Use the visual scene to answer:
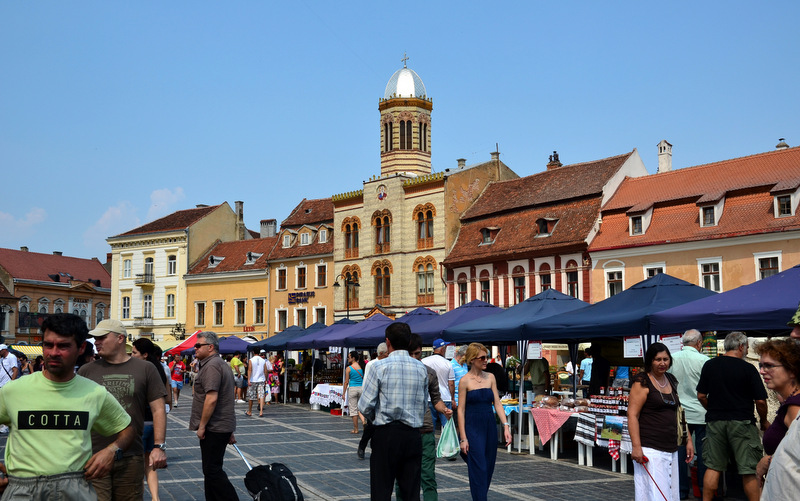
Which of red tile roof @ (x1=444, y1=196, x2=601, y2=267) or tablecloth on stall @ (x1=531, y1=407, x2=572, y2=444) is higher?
red tile roof @ (x1=444, y1=196, x2=601, y2=267)

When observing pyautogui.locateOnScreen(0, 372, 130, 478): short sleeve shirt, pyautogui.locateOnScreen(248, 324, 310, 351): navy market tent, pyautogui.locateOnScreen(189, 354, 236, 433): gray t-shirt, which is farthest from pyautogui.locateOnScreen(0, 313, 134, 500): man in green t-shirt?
pyautogui.locateOnScreen(248, 324, 310, 351): navy market tent

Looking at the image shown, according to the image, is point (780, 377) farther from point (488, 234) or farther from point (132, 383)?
point (488, 234)

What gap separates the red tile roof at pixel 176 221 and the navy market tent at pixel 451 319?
148 ft

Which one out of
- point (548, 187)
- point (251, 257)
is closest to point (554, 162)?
point (548, 187)

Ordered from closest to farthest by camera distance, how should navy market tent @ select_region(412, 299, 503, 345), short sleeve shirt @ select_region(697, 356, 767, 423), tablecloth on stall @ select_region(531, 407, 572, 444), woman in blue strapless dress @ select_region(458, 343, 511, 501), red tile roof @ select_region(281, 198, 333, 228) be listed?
woman in blue strapless dress @ select_region(458, 343, 511, 501) → short sleeve shirt @ select_region(697, 356, 767, 423) → tablecloth on stall @ select_region(531, 407, 572, 444) → navy market tent @ select_region(412, 299, 503, 345) → red tile roof @ select_region(281, 198, 333, 228)

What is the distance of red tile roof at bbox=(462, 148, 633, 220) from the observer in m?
40.3

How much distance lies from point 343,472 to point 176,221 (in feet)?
185

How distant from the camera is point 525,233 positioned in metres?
41.6

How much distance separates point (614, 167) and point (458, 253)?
959cm

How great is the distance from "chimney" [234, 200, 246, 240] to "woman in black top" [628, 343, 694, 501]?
6235 cm

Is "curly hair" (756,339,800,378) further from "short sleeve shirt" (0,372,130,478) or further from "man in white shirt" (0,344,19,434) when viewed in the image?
"man in white shirt" (0,344,19,434)

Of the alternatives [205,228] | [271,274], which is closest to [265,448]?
[271,274]

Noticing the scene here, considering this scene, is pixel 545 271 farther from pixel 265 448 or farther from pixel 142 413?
pixel 142 413

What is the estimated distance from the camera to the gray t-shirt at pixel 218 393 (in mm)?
8430
